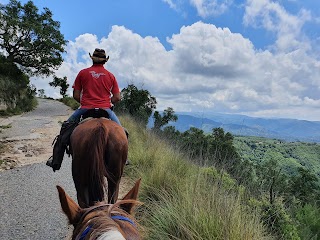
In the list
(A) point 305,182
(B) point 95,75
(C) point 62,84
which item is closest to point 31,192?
(B) point 95,75

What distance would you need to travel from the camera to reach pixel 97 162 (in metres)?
3.57

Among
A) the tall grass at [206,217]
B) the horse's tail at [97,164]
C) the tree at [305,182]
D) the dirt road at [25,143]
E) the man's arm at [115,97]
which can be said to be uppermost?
the man's arm at [115,97]

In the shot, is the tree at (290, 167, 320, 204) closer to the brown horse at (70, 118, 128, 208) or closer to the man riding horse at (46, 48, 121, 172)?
the man riding horse at (46, 48, 121, 172)

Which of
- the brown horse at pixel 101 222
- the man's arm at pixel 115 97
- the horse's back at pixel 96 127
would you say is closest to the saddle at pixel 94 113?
the horse's back at pixel 96 127

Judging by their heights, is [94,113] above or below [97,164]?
above

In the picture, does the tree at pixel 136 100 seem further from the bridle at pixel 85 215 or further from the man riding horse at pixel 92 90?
the bridle at pixel 85 215

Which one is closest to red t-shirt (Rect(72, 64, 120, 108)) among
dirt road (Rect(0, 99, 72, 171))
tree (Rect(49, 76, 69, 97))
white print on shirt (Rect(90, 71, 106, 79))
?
white print on shirt (Rect(90, 71, 106, 79))

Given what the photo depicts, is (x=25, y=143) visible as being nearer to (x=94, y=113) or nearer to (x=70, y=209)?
(x=94, y=113)

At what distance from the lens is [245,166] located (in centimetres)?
594

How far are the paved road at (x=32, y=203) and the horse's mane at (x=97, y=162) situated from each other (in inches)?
64.7

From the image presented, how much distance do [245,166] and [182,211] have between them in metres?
2.62

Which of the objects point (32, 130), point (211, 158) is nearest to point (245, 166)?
point (211, 158)

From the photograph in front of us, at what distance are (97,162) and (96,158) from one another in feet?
0.15

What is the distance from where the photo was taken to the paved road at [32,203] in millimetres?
4820
